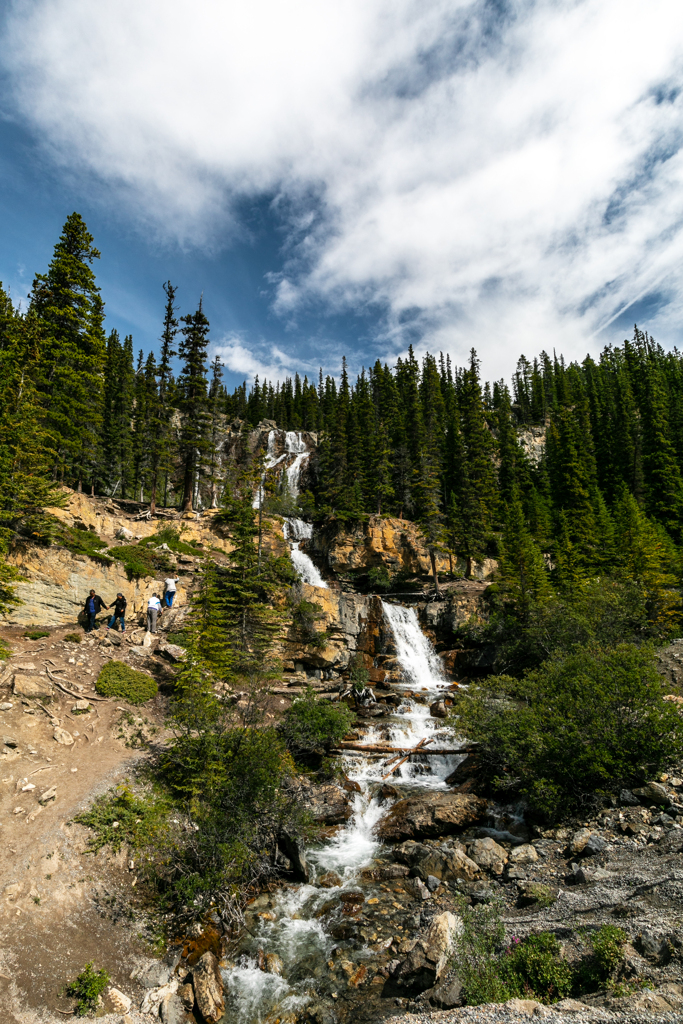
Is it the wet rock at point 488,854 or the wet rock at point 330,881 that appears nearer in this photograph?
the wet rock at point 488,854

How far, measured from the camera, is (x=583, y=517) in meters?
50.3

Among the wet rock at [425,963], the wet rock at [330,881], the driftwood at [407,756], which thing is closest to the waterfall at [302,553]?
the driftwood at [407,756]

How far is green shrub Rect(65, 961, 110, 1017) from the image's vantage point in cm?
759

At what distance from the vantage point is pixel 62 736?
13664mm

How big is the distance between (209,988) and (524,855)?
8.42 metres

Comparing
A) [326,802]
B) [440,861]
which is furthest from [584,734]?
[326,802]

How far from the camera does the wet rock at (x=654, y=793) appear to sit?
11.9 meters

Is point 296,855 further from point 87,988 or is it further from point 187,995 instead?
point 87,988

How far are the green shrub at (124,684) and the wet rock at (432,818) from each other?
391 inches

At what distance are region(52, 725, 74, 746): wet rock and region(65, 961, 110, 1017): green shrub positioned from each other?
657 cm

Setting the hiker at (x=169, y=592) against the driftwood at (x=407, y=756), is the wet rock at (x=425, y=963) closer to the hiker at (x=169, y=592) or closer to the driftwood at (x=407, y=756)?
the driftwood at (x=407, y=756)

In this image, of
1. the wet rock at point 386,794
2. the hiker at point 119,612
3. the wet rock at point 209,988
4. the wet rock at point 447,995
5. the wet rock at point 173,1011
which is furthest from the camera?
the hiker at point 119,612

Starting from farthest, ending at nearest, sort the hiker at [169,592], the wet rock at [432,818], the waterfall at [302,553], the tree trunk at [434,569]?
the tree trunk at [434,569] < the waterfall at [302,553] < the hiker at [169,592] < the wet rock at [432,818]

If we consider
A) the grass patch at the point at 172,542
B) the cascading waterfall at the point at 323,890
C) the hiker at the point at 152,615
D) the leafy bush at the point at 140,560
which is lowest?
the cascading waterfall at the point at 323,890
